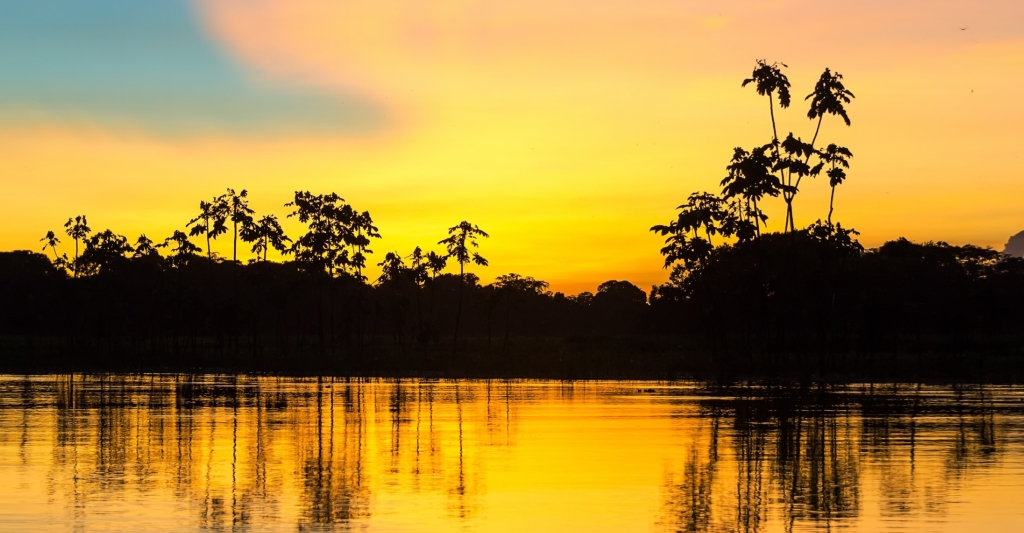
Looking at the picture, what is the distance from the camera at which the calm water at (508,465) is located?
70.9 feet

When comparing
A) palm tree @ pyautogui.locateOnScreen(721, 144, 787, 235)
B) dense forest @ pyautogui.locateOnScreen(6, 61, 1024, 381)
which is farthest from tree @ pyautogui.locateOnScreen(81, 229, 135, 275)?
palm tree @ pyautogui.locateOnScreen(721, 144, 787, 235)

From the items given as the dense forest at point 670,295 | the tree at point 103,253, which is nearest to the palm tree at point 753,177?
the dense forest at point 670,295

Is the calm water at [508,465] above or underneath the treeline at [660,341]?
underneath

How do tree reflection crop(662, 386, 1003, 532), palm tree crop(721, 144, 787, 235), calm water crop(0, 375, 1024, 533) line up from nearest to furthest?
calm water crop(0, 375, 1024, 533)
tree reflection crop(662, 386, 1003, 532)
palm tree crop(721, 144, 787, 235)

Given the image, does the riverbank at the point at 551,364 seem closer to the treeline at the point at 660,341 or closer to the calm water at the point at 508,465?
the treeline at the point at 660,341

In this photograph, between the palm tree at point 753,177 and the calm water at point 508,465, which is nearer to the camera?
the calm water at point 508,465

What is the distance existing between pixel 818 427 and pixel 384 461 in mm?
17210

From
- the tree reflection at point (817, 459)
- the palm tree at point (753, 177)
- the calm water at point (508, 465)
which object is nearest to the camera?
the calm water at point (508, 465)

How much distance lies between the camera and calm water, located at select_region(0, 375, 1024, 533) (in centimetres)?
2162

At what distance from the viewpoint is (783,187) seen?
265 feet

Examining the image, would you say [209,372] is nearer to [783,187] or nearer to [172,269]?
[172,269]

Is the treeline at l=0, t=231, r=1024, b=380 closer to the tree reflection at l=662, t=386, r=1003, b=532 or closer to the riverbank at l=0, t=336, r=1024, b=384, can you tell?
the riverbank at l=0, t=336, r=1024, b=384

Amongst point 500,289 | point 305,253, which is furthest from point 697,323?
point 305,253

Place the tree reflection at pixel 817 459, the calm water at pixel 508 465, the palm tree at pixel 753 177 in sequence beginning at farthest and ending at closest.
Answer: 1. the palm tree at pixel 753 177
2. the tree reflection at pixel 817 459
3. the calm water at pixel 508 465
